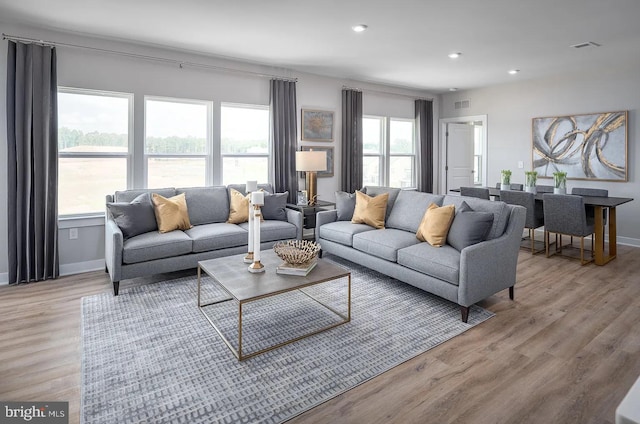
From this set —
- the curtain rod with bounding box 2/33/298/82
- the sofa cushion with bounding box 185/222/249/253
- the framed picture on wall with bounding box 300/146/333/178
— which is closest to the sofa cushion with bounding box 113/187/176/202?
the sofa cushion with bounding box 185/222/249/253

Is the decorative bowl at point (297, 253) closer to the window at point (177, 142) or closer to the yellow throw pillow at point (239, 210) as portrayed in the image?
the yellow throw pillow at point (239, 210)

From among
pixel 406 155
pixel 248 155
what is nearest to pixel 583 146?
pixel 406 155

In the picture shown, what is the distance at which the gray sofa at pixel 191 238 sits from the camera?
3.60m

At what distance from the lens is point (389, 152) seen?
7.09 m

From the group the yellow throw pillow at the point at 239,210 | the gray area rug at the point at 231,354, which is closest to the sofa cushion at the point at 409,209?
the gray area rug at the point at 231,354

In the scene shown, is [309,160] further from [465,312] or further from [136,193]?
[465,312]

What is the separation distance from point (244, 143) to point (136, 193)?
1675 mm

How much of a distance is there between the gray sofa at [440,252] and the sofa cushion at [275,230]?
561 mm

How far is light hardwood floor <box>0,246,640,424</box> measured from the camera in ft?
6.48

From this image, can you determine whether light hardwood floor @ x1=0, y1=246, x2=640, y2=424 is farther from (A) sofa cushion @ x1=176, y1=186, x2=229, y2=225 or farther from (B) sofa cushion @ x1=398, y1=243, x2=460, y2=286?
(A) sofa cushion @ x1=176, y1=186, x2=229, y2=225

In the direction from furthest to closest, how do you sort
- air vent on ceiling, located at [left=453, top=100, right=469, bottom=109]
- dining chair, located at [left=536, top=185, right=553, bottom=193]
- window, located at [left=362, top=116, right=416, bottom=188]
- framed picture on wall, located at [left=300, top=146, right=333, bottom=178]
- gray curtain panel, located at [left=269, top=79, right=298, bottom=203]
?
air vent on ceiling, located at [left=453, top=100, right=469, bottom=109], window, located at [left=362, top=116, right=416, bottom=188], framed picture on wall, located at [left=300, top=146, right=333, bottom=178], dining chair, located at [left=536, top=185, right=553, bottom=193], gray curtain panel, located at [left=269, top=79, right=298, bottom=203]

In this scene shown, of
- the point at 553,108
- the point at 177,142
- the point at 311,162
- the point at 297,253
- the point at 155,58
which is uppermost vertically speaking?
the point at 155,58

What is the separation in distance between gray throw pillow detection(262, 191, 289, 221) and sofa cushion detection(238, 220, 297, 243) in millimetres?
105

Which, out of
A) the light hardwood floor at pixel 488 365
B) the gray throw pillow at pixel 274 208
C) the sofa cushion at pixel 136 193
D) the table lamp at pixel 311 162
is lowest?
the light hardwood floor at pixel 488 365
